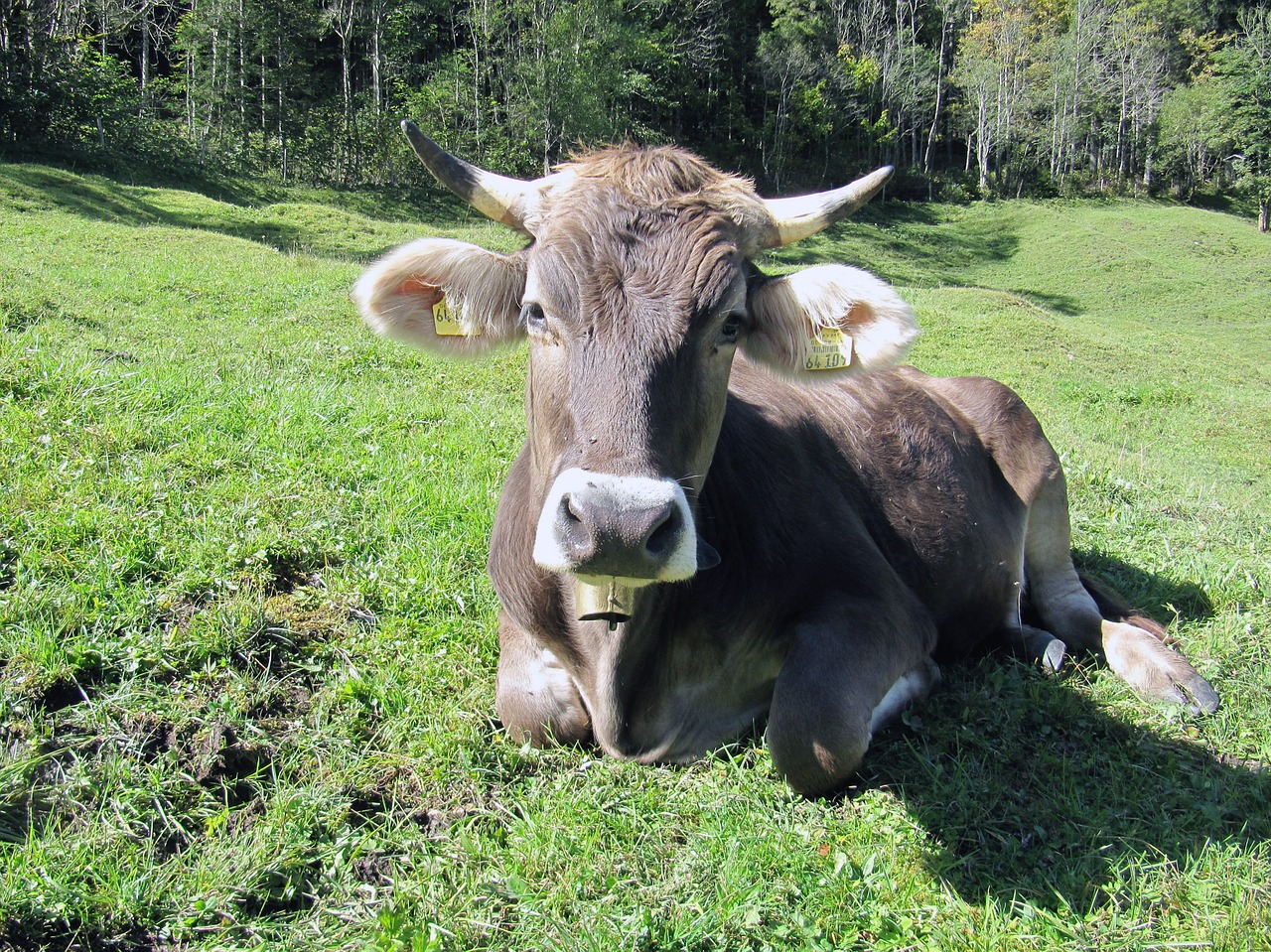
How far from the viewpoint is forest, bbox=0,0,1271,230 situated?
34.3 m

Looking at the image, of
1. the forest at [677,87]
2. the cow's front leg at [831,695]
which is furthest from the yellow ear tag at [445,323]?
the forest at [677,87]

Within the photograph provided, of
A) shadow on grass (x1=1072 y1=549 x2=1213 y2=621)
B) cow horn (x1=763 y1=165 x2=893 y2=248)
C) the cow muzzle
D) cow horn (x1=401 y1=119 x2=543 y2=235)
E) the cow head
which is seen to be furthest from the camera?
shadow on grass (x1=1072 y1=549 x2=1213 y2=621)

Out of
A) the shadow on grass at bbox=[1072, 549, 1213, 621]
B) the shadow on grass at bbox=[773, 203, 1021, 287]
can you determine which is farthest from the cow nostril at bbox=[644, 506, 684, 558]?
the shadow on grass at bbox=[773, 203, 1021, 287]

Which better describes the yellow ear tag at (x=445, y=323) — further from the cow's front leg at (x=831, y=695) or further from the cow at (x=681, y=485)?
the cow's front leg at (x=831, y=695)

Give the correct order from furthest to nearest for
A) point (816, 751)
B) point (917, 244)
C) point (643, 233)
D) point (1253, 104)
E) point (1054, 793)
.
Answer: point (1253, 104) → point (917, 244) → point (1054, 793) → point (816, 751) → point (643, 233)

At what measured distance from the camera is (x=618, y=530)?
2453 mm

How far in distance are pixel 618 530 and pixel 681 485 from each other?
61 centimetres

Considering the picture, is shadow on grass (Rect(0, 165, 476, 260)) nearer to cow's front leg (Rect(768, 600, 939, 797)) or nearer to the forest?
the forest

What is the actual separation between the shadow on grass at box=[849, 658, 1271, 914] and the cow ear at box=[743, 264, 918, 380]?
166cm

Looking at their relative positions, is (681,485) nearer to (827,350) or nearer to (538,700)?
(827,350)

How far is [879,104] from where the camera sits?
67.2m

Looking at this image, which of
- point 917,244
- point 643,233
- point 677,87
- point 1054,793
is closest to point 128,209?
point 643,233

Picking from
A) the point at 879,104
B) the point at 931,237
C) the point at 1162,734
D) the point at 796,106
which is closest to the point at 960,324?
the point at 1162,734

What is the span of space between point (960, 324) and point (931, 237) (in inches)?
1302
